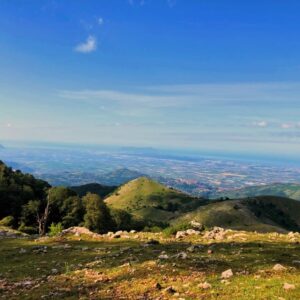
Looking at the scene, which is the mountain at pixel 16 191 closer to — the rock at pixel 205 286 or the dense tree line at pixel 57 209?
the dense tree line at pixel 57 209

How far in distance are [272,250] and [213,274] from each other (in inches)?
323

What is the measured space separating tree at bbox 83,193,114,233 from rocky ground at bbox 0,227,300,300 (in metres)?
56.7

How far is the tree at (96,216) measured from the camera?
88562mm

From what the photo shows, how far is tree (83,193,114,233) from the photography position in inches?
3487

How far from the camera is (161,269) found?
19.2 metres

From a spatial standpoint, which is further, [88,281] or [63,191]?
[63,191]

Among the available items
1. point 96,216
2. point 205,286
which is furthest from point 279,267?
point 96,216

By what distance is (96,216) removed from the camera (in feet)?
293

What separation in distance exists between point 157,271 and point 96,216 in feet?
237

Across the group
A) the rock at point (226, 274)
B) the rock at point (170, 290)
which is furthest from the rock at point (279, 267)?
the rock at point (170, 290)

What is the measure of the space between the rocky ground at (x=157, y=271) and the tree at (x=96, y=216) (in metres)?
56.7

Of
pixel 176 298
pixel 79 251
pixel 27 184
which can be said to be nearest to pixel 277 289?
pixel 176 298

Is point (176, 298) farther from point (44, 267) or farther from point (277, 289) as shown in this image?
point (44, 267)

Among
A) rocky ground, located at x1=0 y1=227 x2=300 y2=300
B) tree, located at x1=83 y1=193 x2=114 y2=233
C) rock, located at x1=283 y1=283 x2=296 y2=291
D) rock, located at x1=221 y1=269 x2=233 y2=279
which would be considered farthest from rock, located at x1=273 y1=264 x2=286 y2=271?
tree, located at x1=83 y1=193 x2=114 y2=233
